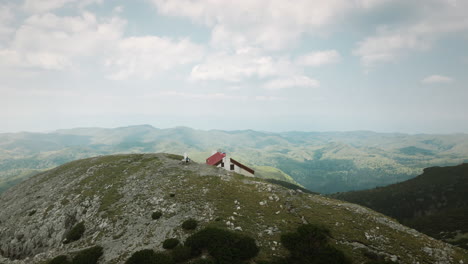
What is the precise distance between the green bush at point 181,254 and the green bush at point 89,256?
9240 millimetres

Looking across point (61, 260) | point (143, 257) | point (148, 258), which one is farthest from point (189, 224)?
point (61, 260)

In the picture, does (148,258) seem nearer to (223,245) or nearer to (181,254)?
(181,254)

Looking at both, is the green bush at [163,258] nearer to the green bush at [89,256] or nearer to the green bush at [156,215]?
the green bush at [89,256]

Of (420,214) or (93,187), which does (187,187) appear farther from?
(420,214)

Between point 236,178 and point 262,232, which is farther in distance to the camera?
point 236,178

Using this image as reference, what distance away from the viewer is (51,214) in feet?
126

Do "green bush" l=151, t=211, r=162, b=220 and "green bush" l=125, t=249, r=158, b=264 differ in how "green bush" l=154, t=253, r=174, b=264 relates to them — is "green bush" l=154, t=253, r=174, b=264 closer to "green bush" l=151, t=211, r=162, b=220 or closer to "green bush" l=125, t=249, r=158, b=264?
"green bush" l=125, t=249, r=158, b=264

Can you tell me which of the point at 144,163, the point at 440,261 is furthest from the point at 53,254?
the point at 440,261

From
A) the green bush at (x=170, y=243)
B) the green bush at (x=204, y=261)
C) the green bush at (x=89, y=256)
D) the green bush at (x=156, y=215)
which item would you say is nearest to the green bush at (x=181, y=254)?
the green bush at (x=170, y=243)

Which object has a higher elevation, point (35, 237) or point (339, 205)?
point (339, 205)

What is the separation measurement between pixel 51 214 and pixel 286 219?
40.9 m

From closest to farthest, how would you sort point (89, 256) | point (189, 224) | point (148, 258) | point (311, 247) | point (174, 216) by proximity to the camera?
point (311, 247) < point (148, 258) < point (89, 256) < point (189, 224) < point (174, 216)

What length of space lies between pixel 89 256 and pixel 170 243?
30.2ft

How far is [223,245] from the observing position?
2066cm
